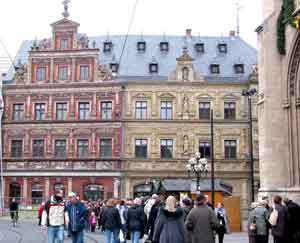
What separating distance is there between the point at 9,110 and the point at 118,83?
9.13 meters

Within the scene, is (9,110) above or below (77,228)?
above

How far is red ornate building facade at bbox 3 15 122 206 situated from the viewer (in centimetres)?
4259

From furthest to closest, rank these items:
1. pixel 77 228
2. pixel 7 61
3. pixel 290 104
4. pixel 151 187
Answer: pixel 7 61
pixel 151 187
pixel 290 104
pixel 77 228

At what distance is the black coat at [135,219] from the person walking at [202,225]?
5162 millimetres

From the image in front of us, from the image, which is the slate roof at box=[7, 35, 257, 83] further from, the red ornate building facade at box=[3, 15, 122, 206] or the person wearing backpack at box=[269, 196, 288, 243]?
the person wearing backpack at box=[269, 196, 288, 243]

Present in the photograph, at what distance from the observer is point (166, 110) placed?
43031 mm

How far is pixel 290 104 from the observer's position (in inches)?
720

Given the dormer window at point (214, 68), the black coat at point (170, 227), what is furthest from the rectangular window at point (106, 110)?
the black coat at point (170, 227)

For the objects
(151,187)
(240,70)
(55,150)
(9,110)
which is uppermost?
(240,70)

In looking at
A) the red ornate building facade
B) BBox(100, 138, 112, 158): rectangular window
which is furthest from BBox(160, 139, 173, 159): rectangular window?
BBox(100, 138, 112, 158): rectangular window

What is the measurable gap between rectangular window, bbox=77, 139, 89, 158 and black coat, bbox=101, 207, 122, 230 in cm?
2877

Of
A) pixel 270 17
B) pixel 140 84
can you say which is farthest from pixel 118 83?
pixel 270 17

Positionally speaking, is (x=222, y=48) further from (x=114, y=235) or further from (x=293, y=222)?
(x=293, y=222)

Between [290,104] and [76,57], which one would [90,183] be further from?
[290,104]
